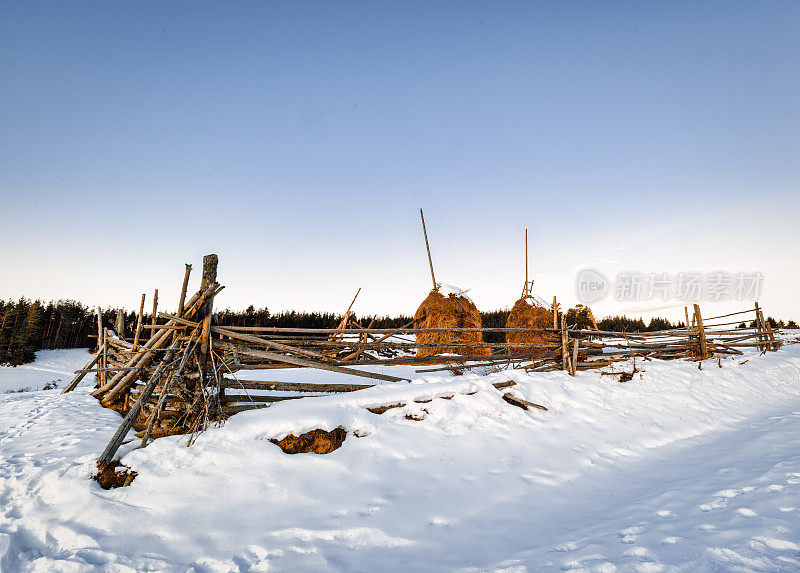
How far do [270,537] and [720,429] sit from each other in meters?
6.79

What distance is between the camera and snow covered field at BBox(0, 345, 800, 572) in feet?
8.34

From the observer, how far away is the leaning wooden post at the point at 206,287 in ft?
14.7

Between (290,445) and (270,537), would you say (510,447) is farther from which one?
(270,537)

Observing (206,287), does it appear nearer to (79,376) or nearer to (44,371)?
(79,376)

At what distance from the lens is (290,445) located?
408cm

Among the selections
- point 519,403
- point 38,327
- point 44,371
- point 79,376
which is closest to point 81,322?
point 38,327

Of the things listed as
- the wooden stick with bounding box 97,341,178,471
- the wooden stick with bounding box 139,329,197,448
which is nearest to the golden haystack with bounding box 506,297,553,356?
the wooden stick with bounding box 139,329,197,448

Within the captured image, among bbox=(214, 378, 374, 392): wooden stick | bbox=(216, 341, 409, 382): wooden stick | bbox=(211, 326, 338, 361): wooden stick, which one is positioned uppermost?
bbox=(211, 326, 338, 361): wooden stick

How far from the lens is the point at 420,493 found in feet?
11.9

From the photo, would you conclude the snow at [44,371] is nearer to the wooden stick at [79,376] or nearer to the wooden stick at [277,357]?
the wooden stick at [79,376]

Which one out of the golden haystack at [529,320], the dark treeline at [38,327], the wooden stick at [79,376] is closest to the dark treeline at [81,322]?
the dark treeline at [38,327]

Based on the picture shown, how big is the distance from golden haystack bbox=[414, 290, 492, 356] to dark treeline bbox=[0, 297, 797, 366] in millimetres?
14038

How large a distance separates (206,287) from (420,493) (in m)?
3.35

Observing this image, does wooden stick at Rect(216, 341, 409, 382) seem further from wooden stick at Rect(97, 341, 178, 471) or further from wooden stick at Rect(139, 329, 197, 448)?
wooden stick at Rect(97, 341, 178, 471)
